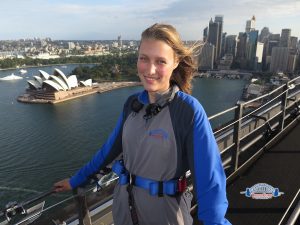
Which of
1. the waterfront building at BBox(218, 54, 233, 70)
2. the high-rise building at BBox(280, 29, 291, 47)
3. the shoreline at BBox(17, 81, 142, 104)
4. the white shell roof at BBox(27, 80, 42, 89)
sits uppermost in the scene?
the high-rise building at BBox(280, 29, 291, 47)

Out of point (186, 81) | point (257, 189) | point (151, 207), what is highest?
point (186, 81)

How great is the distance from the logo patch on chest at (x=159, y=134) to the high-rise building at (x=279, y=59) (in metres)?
35.4

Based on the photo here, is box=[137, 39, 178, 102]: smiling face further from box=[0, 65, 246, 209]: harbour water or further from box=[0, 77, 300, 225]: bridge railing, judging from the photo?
box=[0, 65, 246, 209]: harbour water

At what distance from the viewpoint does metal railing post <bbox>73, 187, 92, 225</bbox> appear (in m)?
0.79

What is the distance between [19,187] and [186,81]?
750 cm

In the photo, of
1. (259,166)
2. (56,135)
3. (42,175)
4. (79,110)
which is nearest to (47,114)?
(79,110)

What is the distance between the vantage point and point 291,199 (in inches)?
48.2

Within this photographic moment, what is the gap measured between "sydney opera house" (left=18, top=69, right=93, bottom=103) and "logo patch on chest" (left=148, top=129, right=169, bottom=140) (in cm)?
2093

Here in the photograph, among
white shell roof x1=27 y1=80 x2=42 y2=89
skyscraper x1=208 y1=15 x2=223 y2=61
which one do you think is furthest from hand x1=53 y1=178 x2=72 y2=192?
skyscraper x1=208 y1=15 x2=223 y2=61

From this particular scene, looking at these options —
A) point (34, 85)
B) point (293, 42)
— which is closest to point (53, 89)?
point (34, 85)

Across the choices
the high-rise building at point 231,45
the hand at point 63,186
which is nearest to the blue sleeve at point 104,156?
the hand at point 63,186

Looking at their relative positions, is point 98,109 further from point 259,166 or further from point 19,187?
point 259,166

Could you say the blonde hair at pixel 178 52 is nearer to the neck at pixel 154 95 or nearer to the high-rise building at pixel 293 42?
the neck at pixel 154 95

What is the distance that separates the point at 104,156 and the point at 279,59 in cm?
3656
